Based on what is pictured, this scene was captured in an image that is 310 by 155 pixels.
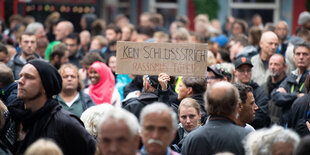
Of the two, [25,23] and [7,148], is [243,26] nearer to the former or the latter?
[25,23]

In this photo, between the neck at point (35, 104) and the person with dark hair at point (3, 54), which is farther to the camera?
the person with dark hair at point (3, 54)

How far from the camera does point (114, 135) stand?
3.95 meters

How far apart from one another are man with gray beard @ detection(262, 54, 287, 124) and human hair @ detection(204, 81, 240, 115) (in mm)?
4170

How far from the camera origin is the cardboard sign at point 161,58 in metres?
6.80

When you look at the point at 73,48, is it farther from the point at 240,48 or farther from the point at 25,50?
the point at 240,48

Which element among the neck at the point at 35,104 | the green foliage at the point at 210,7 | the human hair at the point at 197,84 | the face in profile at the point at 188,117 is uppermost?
the green foliage at the point at 210,7

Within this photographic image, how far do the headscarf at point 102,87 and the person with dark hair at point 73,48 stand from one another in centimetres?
326

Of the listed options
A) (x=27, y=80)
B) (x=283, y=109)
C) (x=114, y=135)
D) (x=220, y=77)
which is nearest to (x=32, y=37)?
(x=220, y=77)

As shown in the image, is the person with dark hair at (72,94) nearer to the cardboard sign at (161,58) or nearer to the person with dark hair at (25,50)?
the cardboard sign at (161,58)

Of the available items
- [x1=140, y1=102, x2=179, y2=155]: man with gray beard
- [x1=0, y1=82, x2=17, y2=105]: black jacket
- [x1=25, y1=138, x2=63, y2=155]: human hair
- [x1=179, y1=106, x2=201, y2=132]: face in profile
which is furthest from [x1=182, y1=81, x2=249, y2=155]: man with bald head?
[x1=0, y1=82, x2=17, y2=105]: black jacket

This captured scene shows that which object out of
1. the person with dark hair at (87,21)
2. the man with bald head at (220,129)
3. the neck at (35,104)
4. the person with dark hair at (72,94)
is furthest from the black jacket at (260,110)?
the person with dark hair at (87,21)

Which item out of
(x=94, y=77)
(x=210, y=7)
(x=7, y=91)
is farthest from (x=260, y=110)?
(x=210, y=7)

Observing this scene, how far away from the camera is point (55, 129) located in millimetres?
4879

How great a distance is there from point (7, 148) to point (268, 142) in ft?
7.79
